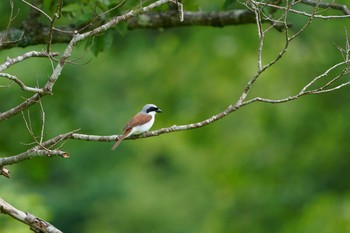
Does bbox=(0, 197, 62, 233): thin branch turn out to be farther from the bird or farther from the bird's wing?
the bird's wing

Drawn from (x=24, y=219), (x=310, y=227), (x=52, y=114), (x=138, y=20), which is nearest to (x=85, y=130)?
(x=52, y=114)

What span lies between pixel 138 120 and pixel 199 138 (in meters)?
12.3

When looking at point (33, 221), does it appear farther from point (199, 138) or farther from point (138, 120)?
point (199, 138)

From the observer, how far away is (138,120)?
8680 mm

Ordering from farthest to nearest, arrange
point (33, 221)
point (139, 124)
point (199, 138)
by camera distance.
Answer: point (199, 138) < point (139, 124) < point (33, 221)

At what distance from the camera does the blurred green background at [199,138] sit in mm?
16766

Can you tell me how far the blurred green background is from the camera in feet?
55.0

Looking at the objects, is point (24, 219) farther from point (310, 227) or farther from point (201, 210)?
point (201, 210)

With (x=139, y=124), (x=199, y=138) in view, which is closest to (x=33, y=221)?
(x=139, y=124)

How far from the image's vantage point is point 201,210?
25.1m

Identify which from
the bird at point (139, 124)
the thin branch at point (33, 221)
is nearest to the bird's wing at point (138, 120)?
the bird at point (139, 124)

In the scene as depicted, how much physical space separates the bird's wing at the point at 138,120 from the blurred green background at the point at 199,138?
521 cm

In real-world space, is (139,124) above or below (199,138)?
below

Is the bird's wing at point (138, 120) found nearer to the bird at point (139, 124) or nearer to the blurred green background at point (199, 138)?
the bird at point (139, 124)
